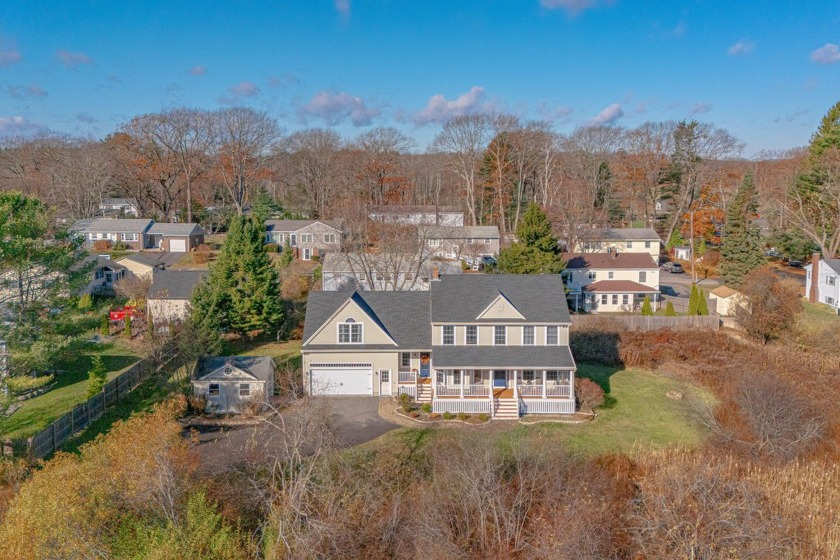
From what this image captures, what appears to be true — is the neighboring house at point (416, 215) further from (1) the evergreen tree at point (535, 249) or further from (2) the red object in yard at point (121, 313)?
(2) the red object in yard at point (121, 313)

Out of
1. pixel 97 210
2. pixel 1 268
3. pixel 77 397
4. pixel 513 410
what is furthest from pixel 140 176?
pixel 513 410

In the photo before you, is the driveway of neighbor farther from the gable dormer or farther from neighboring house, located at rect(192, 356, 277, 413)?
the gable dormer

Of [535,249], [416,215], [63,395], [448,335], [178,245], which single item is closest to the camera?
[63,395]

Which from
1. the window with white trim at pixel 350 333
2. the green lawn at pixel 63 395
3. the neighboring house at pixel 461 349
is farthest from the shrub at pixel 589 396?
the green lawn at pixel 63 395

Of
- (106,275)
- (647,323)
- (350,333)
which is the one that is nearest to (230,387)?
(350,333)

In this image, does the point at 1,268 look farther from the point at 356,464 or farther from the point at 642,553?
the point at 642,553

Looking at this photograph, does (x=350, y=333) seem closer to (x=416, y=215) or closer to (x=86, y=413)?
(x=86, y=413)

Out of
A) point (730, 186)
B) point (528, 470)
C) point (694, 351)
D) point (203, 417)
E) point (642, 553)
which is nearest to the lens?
point (642, 553)
